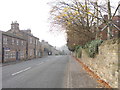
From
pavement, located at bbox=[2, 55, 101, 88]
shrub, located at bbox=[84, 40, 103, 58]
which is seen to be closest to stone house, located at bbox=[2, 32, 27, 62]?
pavement, located at bbox=[2, 55, 101, 88]

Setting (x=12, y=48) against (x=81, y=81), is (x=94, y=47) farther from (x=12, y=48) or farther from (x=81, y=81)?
(x=12, y=48)

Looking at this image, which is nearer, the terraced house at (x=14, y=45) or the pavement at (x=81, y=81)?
the pavement at (x=81, y=81)

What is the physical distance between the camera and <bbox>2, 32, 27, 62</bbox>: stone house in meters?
27.4

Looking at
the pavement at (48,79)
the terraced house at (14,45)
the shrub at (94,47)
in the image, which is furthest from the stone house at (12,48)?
the shrub at (94,47)

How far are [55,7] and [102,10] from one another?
4.28 m

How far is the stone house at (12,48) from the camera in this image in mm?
27422

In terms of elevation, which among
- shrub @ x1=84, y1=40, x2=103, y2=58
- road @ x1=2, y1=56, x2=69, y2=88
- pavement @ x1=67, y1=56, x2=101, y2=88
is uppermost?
shrub @ x1=84, y1=40, x2=103, y2=58

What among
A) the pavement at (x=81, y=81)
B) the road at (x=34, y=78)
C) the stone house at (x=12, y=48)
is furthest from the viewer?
the stone house at (x=12, y=48)

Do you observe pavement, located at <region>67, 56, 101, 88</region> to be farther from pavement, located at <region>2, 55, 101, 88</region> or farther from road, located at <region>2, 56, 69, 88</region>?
road, located at <region>2, 56, 69, 88</region>

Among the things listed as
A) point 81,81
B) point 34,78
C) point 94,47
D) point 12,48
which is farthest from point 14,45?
point 81,81

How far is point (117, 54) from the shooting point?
6.18m

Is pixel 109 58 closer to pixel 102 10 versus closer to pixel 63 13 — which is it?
pixel 102 10

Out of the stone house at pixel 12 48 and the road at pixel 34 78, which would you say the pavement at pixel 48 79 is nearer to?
the road at pixel 34 78

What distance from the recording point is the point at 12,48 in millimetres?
31109
